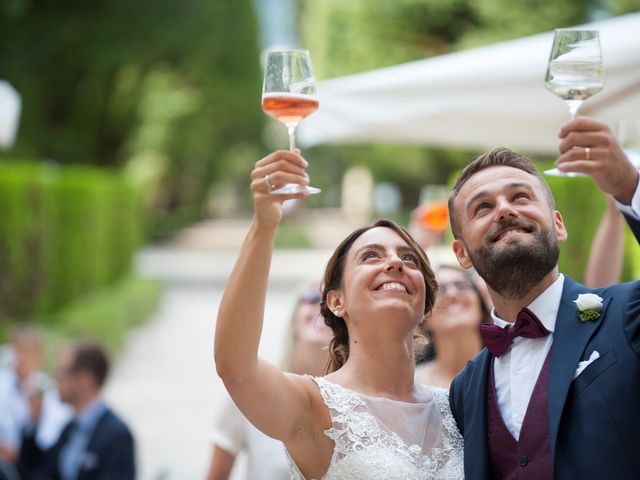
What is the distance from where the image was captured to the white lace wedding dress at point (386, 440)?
2623mm

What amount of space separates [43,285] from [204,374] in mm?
2719

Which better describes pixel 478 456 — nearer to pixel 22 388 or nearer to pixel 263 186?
pixel 263 186

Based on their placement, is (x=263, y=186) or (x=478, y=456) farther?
(x=478, y=456)

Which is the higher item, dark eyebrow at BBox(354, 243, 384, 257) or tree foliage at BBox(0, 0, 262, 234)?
tree foliage at BBox(0, 0, 262, 234)

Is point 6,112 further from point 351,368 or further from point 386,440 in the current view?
point 386,440

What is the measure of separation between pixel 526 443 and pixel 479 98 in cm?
287

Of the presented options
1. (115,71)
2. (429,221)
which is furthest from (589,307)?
(115,71)

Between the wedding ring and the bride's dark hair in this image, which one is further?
Result: the bride's dark hair

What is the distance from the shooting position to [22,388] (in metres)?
6.93

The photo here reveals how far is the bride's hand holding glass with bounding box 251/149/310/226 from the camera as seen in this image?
7.38 feet

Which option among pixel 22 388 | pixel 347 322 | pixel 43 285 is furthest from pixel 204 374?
pixel 347 322

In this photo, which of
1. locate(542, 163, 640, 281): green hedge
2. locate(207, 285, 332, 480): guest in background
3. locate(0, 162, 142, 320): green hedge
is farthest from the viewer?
locate(0, 162, 142, 320): green hedge

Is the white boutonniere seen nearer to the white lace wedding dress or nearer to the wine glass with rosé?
the white lace wedding dress

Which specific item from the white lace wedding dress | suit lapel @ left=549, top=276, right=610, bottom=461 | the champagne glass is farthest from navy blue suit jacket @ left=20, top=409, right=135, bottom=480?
the champagne glass
